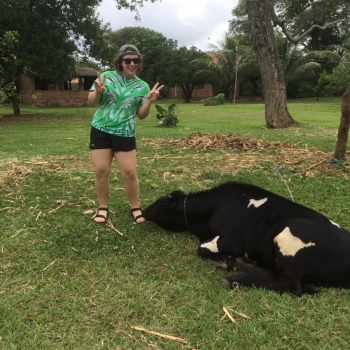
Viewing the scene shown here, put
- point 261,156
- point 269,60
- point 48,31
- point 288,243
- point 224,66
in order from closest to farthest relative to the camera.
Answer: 1. point 288,243
2. point 261,156
3. point 269,60
4. point 48,31
5. point 224,66

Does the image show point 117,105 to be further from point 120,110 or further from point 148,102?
point 148,102

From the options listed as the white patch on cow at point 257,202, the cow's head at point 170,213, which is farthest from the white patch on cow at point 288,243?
the cow's head at point 170,213

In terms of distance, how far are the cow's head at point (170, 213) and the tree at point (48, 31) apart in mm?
13866

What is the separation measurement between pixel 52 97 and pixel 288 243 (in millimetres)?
33072

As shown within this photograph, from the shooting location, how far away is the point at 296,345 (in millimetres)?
2279

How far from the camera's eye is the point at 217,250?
3.33 metres

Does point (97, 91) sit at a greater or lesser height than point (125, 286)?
greater

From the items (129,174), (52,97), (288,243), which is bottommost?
(288,243)

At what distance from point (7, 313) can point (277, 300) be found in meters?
2.03

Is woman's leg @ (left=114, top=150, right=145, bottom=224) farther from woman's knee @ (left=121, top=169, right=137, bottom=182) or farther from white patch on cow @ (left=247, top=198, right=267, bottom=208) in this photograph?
white patch on cow @ (left=247, top=198, right=267, bottom=208)

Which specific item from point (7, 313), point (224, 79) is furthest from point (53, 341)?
point (224, 79)

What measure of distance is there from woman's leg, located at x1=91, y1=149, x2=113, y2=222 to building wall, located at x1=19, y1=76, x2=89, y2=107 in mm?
30141

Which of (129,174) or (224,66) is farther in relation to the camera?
(224,66)

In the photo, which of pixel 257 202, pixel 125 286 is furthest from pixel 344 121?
pixel 125 286
